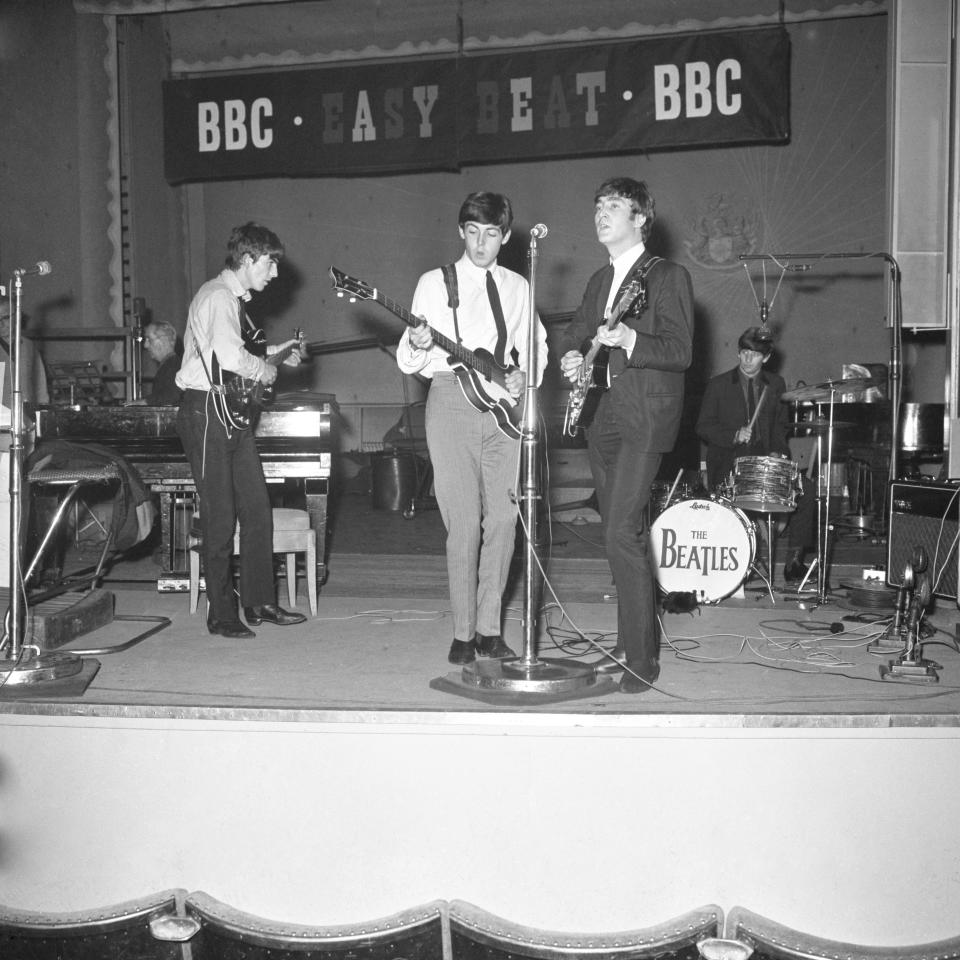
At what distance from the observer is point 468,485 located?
379 centimetres

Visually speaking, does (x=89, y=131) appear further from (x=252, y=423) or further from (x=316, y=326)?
(x=252, y=423)

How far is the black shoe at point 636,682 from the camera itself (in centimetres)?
336

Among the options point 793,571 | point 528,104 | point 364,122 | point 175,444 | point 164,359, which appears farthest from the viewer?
point 364,122

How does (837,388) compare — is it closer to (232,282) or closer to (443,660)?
(443,660)

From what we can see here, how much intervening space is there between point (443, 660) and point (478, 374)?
3.69 ft

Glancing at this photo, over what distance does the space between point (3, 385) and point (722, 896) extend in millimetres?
3734

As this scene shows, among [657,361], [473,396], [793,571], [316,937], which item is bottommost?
[316,937]

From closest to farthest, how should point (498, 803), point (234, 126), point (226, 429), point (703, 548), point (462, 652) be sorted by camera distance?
point (498, 803)
point (462, 652)
point (226, 429)
point (703, 548)
point (234, 126)

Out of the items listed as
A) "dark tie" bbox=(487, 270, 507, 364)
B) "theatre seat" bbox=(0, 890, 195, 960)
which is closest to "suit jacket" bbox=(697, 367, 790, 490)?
"dark tie" bbox=(487, 270, 507, 364)

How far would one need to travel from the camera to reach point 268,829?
3.15 m

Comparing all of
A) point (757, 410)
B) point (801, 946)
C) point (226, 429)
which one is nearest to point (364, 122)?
point (757, 410)

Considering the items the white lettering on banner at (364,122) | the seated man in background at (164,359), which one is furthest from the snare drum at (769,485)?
the white lettering on banner at (364,122)

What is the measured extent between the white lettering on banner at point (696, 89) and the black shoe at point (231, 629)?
5864mm

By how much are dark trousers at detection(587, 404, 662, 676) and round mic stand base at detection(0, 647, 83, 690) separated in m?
1.93
